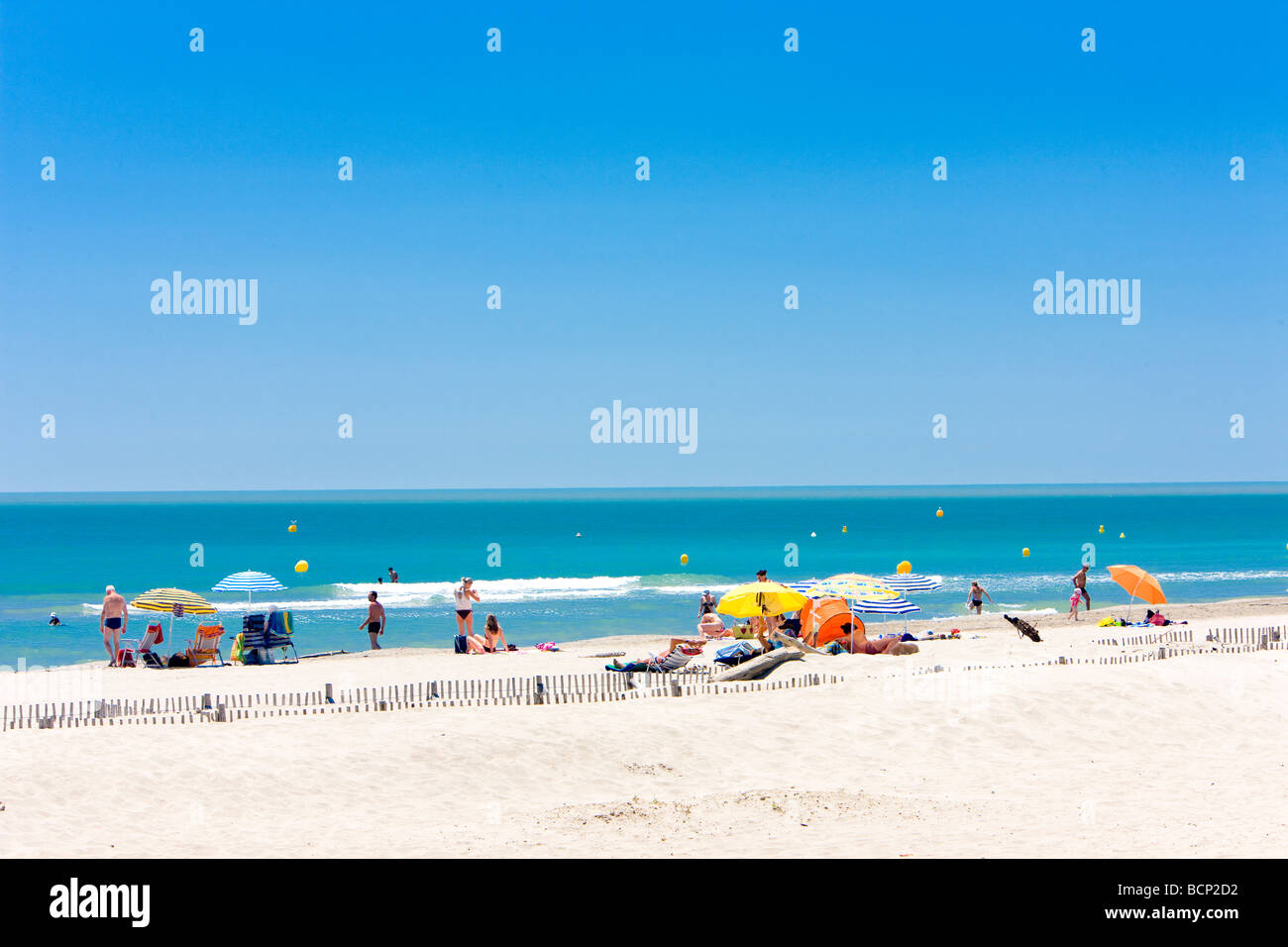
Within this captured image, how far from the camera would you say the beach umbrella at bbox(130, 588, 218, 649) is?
27109 millimetres

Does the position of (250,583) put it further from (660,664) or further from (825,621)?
(825,621)

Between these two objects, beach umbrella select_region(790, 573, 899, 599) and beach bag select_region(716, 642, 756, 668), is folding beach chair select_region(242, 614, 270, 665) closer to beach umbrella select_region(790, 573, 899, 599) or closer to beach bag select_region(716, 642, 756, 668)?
beach bag select_region(716, 642, 756, 668)

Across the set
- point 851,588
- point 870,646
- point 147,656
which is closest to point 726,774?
point 851,588

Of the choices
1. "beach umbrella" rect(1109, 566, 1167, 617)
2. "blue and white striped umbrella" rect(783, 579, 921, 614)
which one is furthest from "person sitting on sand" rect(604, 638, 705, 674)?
"beach umbrella" rect(1109, 566, 1167, 617)

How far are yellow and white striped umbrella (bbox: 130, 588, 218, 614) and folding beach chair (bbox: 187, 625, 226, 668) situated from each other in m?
0.48

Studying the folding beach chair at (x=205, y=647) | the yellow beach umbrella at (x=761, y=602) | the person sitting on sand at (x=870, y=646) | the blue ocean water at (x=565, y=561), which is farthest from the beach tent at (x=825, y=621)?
the folding beach chair at (x=205, y=647)

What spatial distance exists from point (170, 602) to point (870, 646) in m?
16.6

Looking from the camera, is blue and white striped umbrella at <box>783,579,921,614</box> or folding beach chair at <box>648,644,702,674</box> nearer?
folding beach chair at <box>648,644,702,674</box>

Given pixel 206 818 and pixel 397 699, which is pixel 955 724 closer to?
pixel 397 699

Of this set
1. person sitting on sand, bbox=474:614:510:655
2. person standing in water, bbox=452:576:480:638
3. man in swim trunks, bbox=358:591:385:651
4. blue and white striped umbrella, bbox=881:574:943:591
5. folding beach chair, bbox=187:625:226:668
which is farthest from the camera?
man in swim trunks, bbox=358:591:385:651

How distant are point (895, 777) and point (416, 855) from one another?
22.3ft

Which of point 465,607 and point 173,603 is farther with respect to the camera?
point 465,607

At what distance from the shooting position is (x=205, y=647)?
2758 cm

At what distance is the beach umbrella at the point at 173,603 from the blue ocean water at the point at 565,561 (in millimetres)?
8028
